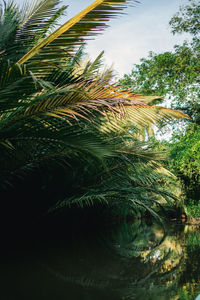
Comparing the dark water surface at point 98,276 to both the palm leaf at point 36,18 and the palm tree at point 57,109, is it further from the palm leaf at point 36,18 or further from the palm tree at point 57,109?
the palm leaf at point 36,18

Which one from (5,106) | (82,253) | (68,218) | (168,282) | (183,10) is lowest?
(68,218)

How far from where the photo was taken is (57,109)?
281 cm

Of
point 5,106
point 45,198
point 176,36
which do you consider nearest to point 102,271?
point 5,106

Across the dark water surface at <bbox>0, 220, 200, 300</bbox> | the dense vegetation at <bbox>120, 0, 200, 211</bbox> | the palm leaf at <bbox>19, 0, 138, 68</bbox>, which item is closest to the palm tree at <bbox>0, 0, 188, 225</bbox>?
the palm leaf at <bbox>19, 0, 138, 68</bbox>

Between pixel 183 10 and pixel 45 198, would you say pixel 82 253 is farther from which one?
pixel 183 10

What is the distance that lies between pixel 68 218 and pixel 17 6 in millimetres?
4320

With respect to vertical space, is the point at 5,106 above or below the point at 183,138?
above

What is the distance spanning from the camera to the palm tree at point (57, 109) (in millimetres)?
2697

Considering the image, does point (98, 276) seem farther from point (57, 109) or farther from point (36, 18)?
point (36, 18)

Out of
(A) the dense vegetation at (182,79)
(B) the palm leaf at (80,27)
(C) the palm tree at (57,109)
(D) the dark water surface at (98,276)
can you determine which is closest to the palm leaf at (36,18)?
(C) the palm tree at (57,109)

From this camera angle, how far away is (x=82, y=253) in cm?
363

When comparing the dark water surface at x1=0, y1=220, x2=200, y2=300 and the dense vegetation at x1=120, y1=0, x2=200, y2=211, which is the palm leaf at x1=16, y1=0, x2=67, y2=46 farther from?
the dense vegetation at x1=120, y1=0, x2=200, y2=211

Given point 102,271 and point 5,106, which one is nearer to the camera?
point 102,271

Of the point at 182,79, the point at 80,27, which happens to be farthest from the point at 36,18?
the point at 182,79
